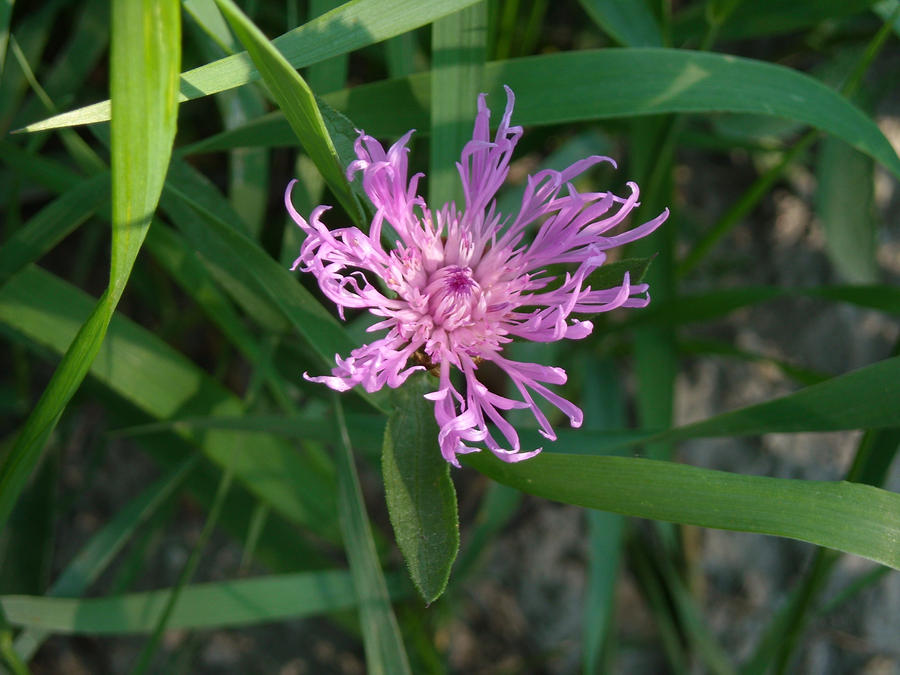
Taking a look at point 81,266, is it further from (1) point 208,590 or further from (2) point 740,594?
(2) point 740,594

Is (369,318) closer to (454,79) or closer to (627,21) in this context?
(454,79)

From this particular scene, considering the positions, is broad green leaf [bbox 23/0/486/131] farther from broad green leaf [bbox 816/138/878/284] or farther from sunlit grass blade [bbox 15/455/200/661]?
broad green leaf [bbox 816/138/878/284]

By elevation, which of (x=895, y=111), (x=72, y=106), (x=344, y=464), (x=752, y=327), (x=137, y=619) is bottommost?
(x=137, y=619)

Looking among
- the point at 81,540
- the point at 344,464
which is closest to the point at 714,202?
the point at 344,464

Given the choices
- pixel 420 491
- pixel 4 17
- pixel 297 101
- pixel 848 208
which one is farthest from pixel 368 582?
pixel 848 208

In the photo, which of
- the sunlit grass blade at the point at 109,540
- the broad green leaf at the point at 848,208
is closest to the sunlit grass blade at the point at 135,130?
the sunlit grass blade at the point at 109,540

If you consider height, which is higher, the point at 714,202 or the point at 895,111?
the point at 895,111

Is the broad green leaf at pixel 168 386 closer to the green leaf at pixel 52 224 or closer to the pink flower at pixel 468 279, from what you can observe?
the green leaf at pixel 52 224

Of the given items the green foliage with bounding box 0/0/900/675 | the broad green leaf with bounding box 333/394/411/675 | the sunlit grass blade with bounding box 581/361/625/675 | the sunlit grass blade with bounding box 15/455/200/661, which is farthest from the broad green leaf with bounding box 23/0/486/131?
the sunlit grass blade with bounding box 581/361/625/675
